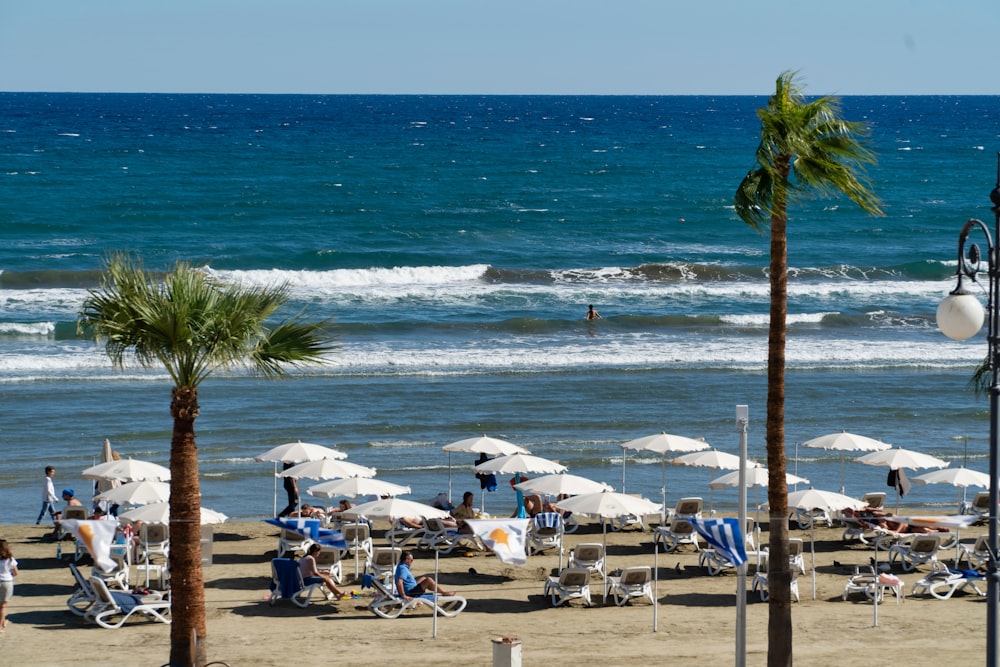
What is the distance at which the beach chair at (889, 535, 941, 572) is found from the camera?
19.1 meters

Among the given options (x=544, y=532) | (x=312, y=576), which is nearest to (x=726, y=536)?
(x=312, y=576)

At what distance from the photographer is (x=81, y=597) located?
16875 mm

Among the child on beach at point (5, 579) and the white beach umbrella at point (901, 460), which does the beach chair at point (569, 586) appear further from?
the child on beach at point (5, 579)

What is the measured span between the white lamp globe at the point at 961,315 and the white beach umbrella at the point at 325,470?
39.2 feet

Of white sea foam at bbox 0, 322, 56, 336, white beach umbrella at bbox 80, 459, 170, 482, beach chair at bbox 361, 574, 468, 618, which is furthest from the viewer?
white sea foam at bbox 0, 322, 56, 336

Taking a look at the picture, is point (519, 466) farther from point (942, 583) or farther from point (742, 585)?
point (742, 585)

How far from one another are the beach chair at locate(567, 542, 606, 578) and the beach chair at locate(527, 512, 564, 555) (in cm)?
136

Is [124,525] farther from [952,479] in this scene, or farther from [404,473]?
[952,479]

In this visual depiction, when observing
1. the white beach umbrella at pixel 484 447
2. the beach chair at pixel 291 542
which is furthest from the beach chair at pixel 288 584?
the white beach umbrella at pixel 484 447

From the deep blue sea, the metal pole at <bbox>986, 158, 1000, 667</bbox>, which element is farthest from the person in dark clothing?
the metal pole at <bbox>986, 158, 1000, 667</bbox>

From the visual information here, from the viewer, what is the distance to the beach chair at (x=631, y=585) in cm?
1747

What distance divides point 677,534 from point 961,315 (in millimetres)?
11043

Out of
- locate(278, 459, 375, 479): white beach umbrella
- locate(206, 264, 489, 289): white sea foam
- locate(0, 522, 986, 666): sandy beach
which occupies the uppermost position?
locate(206, 264, 489, 289): white sea foam

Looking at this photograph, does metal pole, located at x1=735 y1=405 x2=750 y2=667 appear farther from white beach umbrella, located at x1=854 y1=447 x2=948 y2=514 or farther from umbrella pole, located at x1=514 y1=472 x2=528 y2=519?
white beach umbrella, located at x1=854 y1=447 x2=948 y2=514
